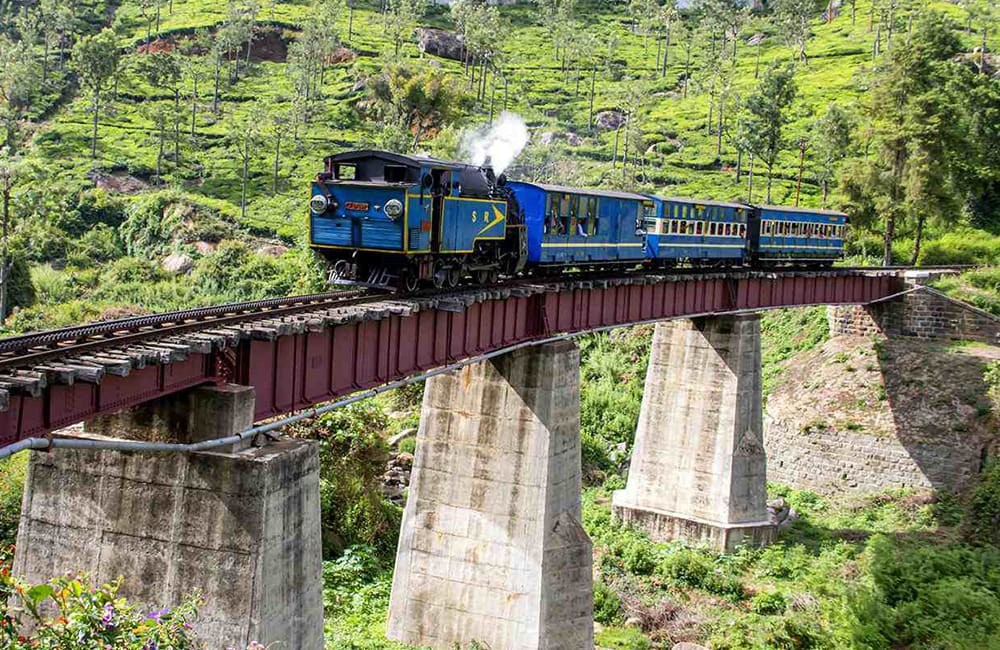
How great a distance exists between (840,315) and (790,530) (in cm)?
1576

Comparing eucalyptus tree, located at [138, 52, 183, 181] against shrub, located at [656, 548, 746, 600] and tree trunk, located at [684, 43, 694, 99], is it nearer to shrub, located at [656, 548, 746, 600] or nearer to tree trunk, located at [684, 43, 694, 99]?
Answer: tree trunk, located at [684, 43, 694, 99]

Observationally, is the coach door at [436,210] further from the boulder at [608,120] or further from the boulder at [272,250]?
the boulder at [608,120]

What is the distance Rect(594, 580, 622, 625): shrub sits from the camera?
104 ft

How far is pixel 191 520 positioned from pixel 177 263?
53.9 metres

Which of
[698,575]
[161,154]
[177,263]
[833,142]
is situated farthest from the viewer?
[161,154]

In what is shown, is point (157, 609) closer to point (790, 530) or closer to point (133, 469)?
point (133, 469)

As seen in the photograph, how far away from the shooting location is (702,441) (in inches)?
1510

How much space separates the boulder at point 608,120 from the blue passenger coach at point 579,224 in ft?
234

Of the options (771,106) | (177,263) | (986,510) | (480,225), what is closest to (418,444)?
(480,225)

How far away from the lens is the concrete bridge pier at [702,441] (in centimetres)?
3769

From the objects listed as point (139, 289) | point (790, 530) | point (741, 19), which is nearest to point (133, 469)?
point (790, 530)

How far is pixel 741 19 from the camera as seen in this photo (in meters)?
134

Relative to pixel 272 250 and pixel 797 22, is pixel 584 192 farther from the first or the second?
pixel 797 22

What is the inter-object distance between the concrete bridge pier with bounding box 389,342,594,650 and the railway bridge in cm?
6
